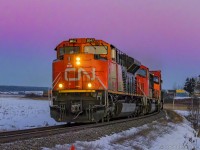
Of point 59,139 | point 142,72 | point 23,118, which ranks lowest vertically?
point 23,118

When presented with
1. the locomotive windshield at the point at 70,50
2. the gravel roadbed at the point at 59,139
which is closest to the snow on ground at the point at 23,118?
the locomotive windshield at the point at 70,50

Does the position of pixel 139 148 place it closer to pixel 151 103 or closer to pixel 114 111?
pixel 114 111

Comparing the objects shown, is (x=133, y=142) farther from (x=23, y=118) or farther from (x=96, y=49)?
(x=23, y=118)

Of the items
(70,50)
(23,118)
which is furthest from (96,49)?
(23,118)

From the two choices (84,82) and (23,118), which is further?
(23,118)

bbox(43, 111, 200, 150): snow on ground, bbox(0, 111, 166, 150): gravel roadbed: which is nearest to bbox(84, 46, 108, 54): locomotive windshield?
bbox(43, 111, 200, 150): snow on ground

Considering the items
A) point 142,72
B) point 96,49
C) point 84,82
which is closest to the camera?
point 84,82

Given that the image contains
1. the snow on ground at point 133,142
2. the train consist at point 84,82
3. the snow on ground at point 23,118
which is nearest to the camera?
the snow on ground at point 133,142

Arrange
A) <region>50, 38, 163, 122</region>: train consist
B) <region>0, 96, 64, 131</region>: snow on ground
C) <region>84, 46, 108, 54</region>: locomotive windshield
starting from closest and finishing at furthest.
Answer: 1. <region>50, 38, 163, 122</region>: train consist
2. <region>84, 46, 108, 54</region>: locomotive windshield
3. <region>0, 96, 64, 131</region>: snow on ground

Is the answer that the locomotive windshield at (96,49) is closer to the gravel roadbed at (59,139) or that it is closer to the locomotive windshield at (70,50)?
the locomotive windshield at (70,50)

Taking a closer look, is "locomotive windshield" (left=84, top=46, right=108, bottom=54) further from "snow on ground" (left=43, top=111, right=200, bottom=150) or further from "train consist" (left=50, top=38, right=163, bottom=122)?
"snow on ground" (left=43, top=111, right=200, bottom=150)

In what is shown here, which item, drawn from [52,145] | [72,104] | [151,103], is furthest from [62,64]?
[151,103]

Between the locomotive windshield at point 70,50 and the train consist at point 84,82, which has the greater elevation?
the locomotive windshield at point 70,50

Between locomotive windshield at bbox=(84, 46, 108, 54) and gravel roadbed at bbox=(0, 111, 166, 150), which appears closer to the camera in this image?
gravel roadbed at bbox=(0, 111, 166, 150)
